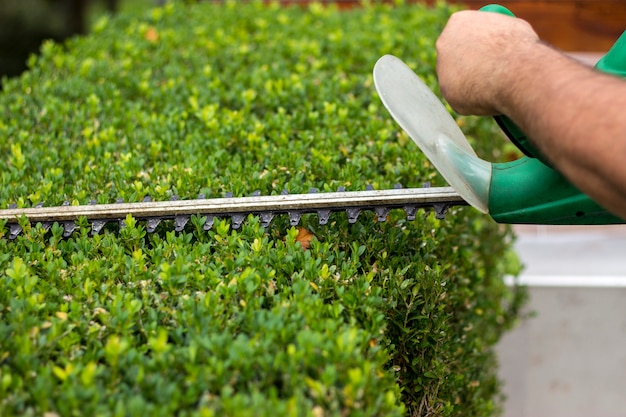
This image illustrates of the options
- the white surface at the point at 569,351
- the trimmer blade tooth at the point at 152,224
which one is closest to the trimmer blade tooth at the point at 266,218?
the trimmer blade tooth at the point at 152,224

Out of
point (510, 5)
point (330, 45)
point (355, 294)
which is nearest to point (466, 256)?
point (355, 294)

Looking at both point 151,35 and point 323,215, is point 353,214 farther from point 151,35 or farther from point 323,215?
point 151,35

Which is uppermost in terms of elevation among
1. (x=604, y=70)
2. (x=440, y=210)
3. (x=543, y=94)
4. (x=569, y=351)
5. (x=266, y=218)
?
(x=543, y=94)

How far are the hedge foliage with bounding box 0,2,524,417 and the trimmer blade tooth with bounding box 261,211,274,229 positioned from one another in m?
0.05

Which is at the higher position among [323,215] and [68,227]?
[68,227]

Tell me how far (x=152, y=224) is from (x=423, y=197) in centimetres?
81

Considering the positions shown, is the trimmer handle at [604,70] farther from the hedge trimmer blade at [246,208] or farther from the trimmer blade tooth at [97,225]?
the trimmer blade tooth at [97,225]

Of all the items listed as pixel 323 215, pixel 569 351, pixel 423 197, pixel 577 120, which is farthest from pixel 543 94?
pixel 569 351

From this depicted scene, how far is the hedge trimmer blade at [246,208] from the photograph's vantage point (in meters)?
2.22

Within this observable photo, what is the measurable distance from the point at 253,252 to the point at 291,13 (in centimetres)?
365

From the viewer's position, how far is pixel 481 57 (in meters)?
1.71

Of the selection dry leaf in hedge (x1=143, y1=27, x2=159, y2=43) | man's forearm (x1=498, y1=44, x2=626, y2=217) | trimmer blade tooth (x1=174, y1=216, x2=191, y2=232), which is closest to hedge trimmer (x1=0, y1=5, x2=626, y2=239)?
trimmer blade tooth (x1=174, y1=216, x2=191, y2=232)

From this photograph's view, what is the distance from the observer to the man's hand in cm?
164

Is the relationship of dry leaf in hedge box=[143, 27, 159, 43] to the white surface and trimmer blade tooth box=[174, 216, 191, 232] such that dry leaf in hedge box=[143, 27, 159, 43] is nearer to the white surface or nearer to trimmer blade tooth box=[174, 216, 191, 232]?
trimmer blade tooth box=[174, 216, 191, 232]
